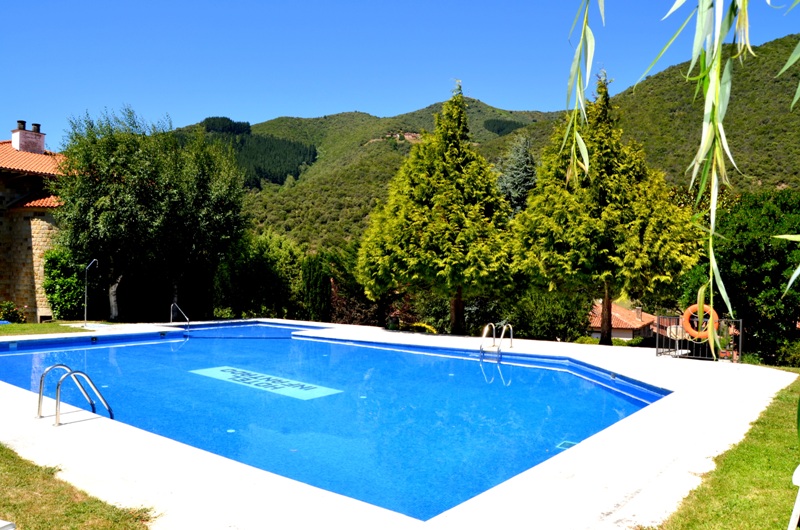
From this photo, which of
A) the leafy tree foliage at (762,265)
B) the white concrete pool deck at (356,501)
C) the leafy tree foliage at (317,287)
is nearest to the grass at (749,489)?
the white concrete pool deck at (356,501)

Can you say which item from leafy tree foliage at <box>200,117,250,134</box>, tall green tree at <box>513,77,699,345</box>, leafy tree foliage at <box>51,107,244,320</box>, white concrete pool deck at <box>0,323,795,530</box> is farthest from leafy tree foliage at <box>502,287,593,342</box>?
leafy tree foliage at <box>200,117,250,134</box>

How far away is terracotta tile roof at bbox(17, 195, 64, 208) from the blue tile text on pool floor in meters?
10.8

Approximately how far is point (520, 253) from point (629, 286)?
2918mm

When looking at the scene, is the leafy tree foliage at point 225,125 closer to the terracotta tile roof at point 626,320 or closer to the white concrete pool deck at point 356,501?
the terracotta tile roof at point 626,320

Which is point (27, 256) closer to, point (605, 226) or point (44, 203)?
point (44, 203)

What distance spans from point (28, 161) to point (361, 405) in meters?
18.1

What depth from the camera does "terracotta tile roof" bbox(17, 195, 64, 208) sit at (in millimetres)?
19031

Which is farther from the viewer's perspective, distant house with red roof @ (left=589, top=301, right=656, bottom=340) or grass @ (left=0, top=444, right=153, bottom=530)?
distant house with red roof @ (left=589, top=301, right=656, bottom=340)

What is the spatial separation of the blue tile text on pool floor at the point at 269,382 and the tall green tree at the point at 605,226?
7189 mm

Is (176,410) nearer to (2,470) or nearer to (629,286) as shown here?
(2,470)

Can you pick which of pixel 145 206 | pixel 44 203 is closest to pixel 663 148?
pixel 145 206

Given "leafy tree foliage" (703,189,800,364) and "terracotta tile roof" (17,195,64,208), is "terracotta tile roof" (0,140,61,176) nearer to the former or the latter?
"terracotta tile roof" (17,195,64,208)

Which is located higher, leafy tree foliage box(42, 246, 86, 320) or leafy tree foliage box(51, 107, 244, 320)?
leafy tree foliage box(51, 107, 244, 320)

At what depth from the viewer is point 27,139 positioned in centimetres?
2227
